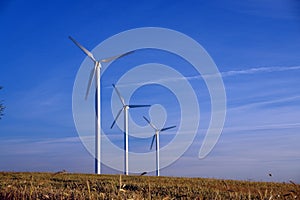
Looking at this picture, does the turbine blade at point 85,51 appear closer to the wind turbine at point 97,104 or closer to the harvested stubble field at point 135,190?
the wind turbine at point 97,104

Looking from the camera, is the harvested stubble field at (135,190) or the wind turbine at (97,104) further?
the wind turbine at (97,104)

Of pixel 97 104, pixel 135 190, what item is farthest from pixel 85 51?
pixel 135 190

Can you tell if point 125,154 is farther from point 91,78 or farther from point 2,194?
point 2,194

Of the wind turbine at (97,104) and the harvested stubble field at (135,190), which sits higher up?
the wind turbine at (97,104)

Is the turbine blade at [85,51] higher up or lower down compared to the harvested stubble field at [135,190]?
higher up

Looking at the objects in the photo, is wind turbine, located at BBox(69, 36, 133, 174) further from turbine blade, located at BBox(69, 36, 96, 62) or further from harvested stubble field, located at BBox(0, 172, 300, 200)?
harvested stubble field, located at BBox(0, 172, 300, 200)

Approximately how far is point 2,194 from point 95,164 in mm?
38712

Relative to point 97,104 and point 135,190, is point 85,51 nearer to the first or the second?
point 97,104

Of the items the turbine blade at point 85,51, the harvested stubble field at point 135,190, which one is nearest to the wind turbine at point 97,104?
the turbine blade at point 85,51

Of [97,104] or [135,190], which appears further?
[97,104]

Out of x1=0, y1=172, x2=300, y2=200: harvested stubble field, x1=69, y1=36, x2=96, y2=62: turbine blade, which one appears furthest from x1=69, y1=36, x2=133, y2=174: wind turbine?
x1=0, y1=172, x2=300, y2=200: harvested stubble field

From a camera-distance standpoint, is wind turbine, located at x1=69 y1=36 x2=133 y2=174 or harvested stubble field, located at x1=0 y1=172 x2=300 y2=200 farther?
wind turbine, located at x1=69 y1=36 x2=133 y2=174

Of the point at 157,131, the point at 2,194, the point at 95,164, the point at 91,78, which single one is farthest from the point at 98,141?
the point at 2,194

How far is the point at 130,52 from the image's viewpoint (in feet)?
160
